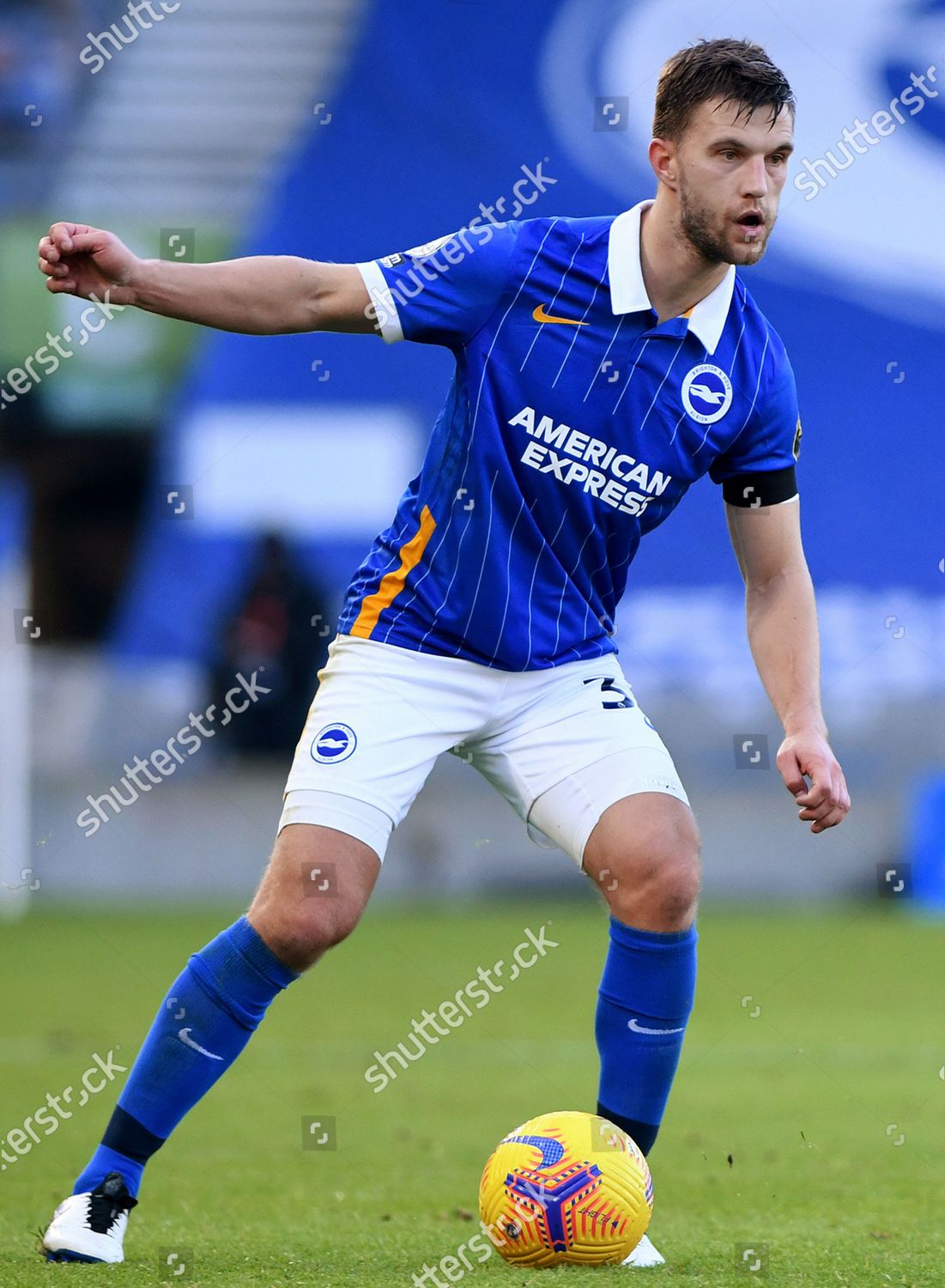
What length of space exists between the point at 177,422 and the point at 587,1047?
8648 mm

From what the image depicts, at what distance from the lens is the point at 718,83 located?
375cm

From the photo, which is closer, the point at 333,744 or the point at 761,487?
the point at 333,744

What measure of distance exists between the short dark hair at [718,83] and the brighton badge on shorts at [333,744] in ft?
4.67

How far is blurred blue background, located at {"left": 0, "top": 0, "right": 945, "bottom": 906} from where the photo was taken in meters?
14.1

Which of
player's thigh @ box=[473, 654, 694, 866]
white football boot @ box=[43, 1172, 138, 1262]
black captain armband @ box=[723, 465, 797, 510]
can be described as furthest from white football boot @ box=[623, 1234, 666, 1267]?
black captain armband @ box=[723, 465, 797, 510]

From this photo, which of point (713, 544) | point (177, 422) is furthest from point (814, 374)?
point (177, 422)

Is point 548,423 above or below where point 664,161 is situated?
below

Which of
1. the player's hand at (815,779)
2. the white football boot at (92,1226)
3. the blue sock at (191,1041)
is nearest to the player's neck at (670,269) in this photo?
the player's hand at (815,779)

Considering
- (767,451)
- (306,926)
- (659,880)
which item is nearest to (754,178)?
(767,451)

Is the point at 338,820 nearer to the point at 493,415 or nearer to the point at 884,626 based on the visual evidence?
the point at 493,415

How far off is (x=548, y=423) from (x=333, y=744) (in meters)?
0.82

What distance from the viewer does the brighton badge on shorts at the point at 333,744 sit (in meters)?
3.85

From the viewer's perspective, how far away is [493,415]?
394 centimetres

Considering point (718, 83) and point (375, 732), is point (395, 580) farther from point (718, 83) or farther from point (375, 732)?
point (718, 83)
